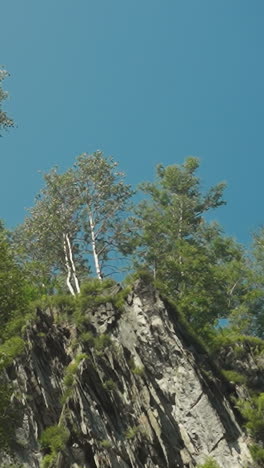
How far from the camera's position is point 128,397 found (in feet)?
87.5

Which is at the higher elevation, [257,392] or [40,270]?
[40,270]

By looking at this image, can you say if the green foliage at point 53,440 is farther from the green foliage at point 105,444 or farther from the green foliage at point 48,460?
the green foliage at point 105,444

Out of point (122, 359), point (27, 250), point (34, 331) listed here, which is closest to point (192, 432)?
point (122, 359)

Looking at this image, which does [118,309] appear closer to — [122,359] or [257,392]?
[122,359]

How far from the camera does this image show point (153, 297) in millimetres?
31125

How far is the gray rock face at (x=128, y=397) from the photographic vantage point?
23.3 metres

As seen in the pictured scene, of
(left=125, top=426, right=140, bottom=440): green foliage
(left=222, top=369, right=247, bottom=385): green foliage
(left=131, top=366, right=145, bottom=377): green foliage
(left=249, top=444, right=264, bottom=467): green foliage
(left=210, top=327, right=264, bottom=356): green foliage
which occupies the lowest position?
(left=249, top=444, right=264, bottom=467): green foliage

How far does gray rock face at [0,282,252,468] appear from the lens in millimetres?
23328

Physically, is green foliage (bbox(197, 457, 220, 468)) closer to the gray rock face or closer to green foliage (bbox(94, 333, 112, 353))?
the gray rock face

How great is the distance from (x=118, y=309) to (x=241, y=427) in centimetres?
894

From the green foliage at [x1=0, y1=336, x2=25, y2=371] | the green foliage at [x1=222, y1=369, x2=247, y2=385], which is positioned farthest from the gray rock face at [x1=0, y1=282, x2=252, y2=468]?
the green foliage at [x1=222, y1=369, x2=247, y2=385]

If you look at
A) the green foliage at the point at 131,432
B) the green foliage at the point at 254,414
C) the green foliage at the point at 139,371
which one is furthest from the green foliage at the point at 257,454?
the green foliage at the point at 139,371

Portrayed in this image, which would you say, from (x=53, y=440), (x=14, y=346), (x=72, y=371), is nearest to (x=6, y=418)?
(x=53, y=440)

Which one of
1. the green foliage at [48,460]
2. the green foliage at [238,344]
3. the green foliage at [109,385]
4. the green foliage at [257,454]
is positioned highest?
the green foliage at [238,344]
